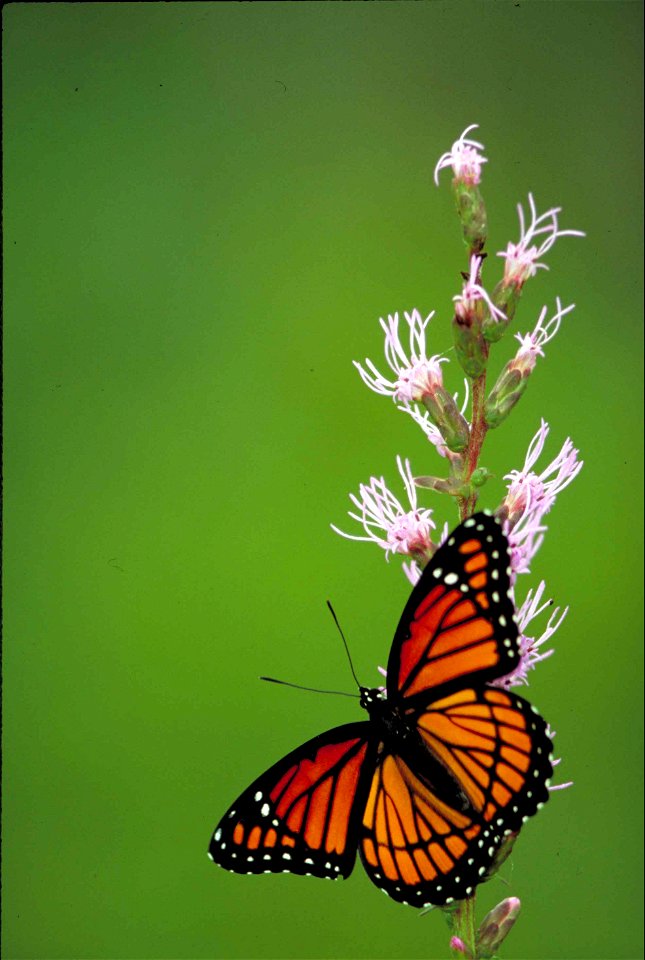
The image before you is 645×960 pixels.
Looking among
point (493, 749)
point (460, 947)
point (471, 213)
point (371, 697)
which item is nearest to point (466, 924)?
point (460, 947)

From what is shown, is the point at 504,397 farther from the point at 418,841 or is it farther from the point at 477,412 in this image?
the point at 418,841

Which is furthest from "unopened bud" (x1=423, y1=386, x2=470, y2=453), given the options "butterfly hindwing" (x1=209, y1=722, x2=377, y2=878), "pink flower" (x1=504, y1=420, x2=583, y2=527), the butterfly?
"butterfly hindwing" (x1=209, y1=722, x2=377, y2=878)

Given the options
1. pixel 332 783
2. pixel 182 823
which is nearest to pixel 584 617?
pixel 182 823

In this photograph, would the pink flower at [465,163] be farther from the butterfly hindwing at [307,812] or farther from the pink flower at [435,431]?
the butterfly hindwing at [307,812]

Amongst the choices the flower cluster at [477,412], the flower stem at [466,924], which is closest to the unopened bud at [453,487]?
the flower cluster at [477,412]

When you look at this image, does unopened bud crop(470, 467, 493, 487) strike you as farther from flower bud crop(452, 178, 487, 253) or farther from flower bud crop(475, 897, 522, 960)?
flower bud crop(475, 897, 522, 960)

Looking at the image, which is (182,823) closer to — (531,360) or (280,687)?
(280,687)
